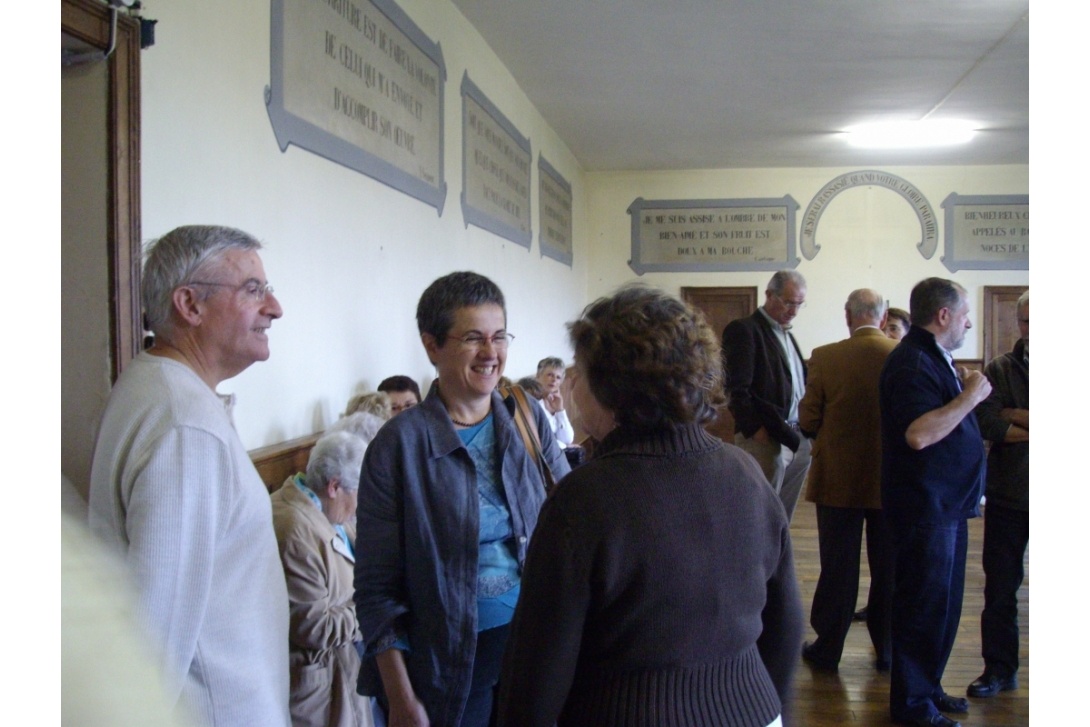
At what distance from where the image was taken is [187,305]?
4.51 ft

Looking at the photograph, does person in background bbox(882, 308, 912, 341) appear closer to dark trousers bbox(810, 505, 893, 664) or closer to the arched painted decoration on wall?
dark trousers bbox(810, 505, 893, 664)

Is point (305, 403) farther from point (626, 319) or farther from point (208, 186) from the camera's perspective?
point (626, 319)

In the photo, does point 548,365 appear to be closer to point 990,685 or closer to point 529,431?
point 990,685

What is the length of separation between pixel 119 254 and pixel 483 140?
3855 mm

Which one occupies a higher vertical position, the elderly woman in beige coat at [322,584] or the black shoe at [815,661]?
the elderly woman in beige coat at [322,584]

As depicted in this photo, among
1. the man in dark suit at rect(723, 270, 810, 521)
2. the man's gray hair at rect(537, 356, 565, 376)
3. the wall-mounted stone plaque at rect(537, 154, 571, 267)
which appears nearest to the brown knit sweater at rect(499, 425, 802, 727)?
Answer: the man in dark suit at rect(723, 270, 810, 521)

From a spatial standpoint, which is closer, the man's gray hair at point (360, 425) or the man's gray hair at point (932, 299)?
the man's gray hair at point (360, 425)

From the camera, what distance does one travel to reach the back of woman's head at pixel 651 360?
49.3 inches

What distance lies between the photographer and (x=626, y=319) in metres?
1.29

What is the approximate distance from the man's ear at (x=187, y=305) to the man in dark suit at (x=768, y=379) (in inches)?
142

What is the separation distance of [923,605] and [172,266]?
9.02 ft

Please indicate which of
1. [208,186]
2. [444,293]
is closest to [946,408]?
[444,293]

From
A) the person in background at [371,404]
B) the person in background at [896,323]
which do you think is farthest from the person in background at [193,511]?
the person in background at [896,323]

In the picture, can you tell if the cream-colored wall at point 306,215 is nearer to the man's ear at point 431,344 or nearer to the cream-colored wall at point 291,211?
the cream-colored wall at point 291,211
